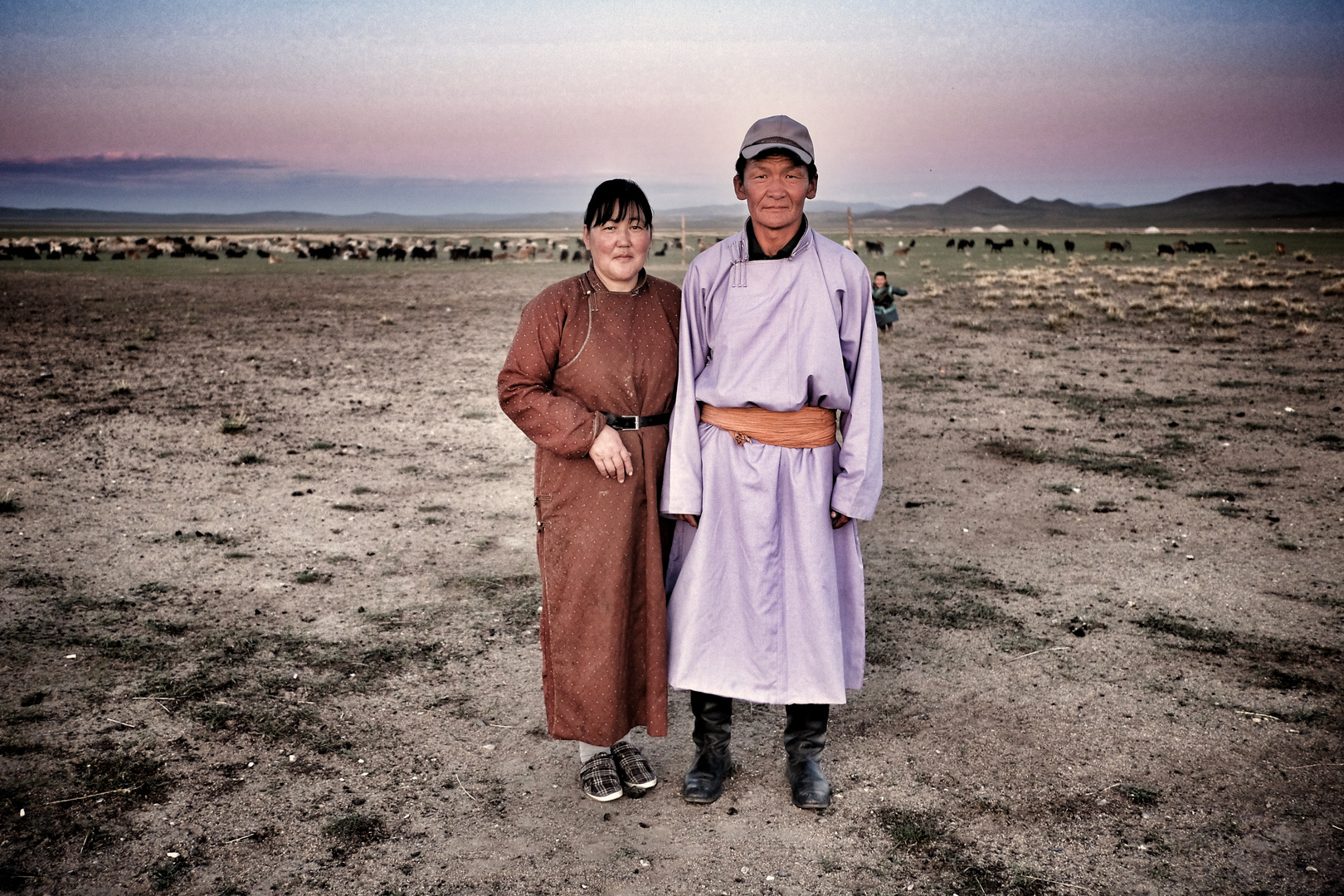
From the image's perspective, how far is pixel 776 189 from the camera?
105 inches

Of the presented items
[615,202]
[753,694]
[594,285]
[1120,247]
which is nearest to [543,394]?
[594,285]

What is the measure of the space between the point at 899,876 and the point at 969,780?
58 centimetres

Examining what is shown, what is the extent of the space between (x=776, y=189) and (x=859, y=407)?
676 millimetres

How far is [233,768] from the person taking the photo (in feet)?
10.1

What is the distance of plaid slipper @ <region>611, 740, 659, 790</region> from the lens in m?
2.97

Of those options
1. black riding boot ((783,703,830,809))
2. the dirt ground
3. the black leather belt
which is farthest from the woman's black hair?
the dirt ground

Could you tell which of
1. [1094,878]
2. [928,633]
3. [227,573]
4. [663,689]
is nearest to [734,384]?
[663,689]

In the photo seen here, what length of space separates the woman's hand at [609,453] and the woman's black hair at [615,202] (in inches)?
23.8

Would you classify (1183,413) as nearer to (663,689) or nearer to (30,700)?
(663,689)

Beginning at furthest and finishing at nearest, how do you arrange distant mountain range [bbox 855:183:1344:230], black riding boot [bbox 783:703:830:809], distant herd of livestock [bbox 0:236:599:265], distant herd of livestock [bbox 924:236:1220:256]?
distant mountain range [bbox 855:183:1344:230]
distant herd of livestock [bbox 924:236:1220:256]
distant herd of livestock [bbox 0:236:599:265]
black riding boot [bbox 783:703:830:809]

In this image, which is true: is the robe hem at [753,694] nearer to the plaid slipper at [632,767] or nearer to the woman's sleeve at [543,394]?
the plaid slipper at [632,767]

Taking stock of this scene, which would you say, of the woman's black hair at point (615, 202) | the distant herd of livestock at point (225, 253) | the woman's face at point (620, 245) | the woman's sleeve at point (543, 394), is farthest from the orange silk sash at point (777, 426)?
the distant herd of livestock at point (225, 253)

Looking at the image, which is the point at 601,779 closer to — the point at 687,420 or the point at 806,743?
the point at 806,743

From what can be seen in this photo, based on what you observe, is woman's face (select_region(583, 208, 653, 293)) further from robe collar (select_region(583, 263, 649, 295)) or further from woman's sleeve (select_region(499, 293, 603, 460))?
woman's sleeve (select_region(499, 293, 603, 460))
